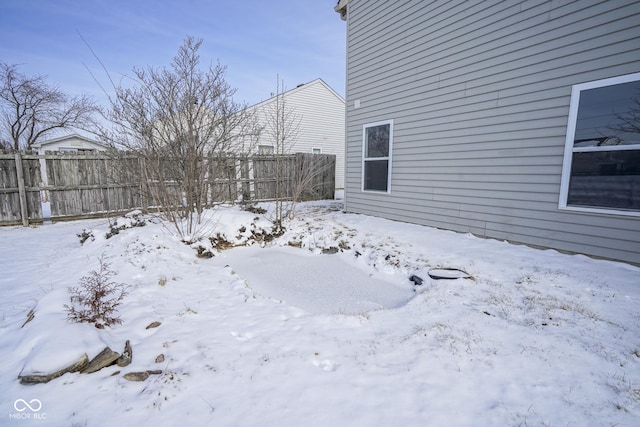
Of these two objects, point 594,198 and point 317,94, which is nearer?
point 594,198

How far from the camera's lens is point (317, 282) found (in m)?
3.57

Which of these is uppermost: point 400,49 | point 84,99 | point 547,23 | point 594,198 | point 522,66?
point 84,99

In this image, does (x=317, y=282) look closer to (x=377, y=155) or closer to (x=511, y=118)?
(x=511, y=118)

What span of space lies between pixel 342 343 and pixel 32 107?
19.9 metres

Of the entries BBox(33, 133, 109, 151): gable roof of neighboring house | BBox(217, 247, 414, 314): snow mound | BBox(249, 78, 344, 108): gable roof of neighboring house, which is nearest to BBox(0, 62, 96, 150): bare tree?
BBox(33, 133, 109, 151): gable roof of neighboring house

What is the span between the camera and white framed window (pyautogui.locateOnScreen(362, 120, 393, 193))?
6406 millimetres

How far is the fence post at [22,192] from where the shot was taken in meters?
6.45

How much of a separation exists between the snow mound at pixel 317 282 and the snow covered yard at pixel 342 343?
0.09ft

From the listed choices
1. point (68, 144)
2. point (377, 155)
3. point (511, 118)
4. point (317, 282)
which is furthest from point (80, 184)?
point (68, 144)

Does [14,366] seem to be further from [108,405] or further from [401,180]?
[401,180]

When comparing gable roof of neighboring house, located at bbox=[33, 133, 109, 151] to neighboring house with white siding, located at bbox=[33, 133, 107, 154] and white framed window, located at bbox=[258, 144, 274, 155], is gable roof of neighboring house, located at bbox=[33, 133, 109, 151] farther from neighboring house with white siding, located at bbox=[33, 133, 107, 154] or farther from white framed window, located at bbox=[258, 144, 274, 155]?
white framed window, located at bbox=[258, 144, 274, 155]

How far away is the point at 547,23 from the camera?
3.75m

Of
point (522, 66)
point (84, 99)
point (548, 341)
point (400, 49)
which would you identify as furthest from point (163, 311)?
point (84, 99)

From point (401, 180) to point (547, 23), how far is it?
10.7 ft
